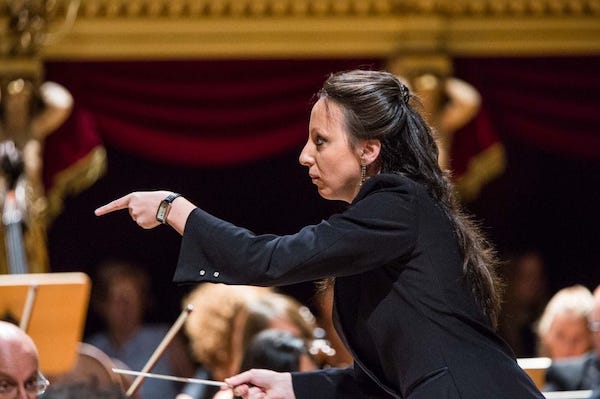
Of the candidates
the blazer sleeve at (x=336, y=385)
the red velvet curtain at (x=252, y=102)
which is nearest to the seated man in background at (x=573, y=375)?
the red velvet curtain at (x=252, y=102)

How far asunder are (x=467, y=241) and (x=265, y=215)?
180 inches

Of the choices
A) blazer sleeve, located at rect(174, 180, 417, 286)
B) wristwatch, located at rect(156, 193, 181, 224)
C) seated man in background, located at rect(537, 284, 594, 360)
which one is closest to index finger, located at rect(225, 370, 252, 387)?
blazer sleeve, located at rect(174, 180, 417, 286)

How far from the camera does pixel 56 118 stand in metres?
5.95

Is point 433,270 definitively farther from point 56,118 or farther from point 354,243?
point 56,118

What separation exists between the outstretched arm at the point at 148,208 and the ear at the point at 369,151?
0.34m

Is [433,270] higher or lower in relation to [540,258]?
higher

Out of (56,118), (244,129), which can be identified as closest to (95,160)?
(56,118)

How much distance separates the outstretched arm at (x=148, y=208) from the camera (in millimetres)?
2467

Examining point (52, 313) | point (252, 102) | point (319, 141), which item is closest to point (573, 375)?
point (52, 313)

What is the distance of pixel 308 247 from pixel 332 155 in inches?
8.7

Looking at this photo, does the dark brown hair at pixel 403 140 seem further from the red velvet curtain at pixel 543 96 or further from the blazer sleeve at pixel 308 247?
the red velvet curtain at pixel 543 96

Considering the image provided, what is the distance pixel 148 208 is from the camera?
247cm

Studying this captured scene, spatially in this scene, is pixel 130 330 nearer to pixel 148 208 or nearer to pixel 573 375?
→ pixel 573 375

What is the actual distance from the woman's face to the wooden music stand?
1.48 metres
